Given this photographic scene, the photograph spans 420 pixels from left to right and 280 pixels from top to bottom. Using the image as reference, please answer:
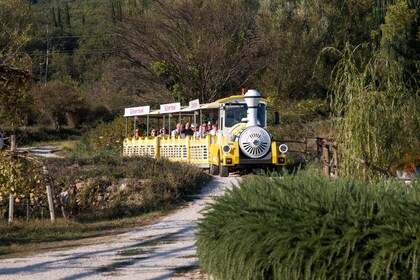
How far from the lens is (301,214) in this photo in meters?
8.47

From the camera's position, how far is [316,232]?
8258 millimetres

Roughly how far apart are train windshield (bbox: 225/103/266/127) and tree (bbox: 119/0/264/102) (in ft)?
53.4

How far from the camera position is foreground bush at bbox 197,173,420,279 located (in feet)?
25.6

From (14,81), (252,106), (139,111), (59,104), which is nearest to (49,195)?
(14,81)

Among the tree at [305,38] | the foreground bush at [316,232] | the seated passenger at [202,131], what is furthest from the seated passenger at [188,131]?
the foreground bush at [316,232]

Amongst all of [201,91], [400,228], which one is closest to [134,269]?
[400,228]

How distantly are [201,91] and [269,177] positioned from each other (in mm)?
33235

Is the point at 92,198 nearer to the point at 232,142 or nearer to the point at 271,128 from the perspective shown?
the point at 232,142

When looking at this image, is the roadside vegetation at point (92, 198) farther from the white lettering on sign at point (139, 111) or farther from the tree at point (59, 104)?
the tree at point (59, 104)

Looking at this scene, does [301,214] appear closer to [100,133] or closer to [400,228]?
[400,228]

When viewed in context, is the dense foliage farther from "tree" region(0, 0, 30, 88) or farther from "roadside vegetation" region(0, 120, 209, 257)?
"tree" region(0, 0, 30, 88)

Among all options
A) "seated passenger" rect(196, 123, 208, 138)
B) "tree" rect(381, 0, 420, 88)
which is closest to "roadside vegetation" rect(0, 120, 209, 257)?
"seated passenger" rect(196, 123, 208, 138)

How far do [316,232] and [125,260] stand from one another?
15.3 feet

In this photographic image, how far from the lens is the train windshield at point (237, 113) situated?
84.4ft
